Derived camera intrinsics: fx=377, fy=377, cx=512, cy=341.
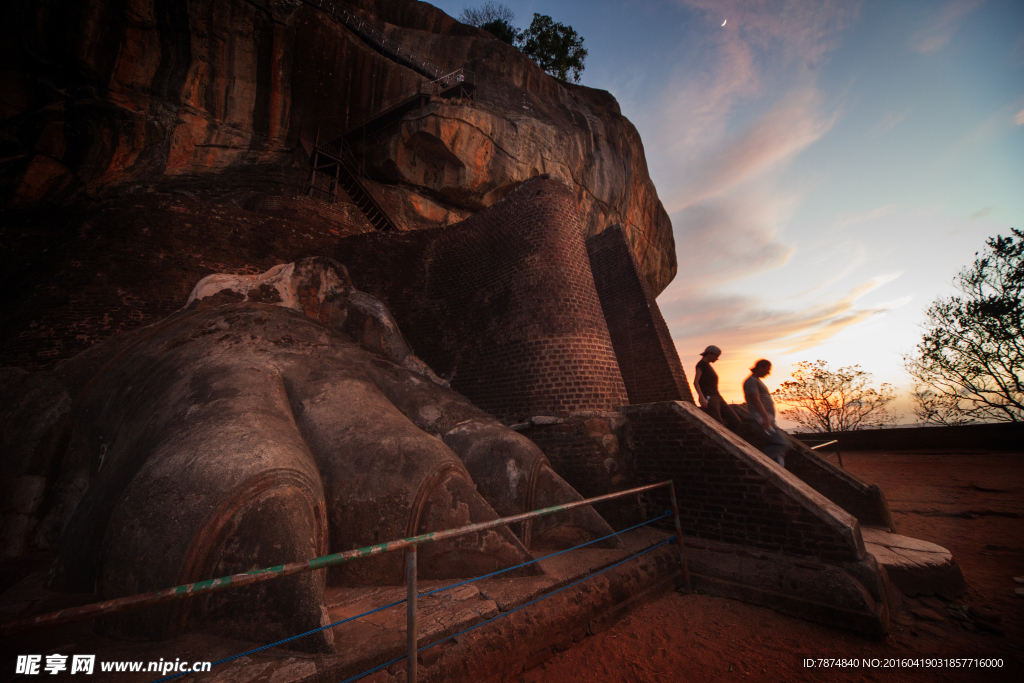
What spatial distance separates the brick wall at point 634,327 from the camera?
8.60 m

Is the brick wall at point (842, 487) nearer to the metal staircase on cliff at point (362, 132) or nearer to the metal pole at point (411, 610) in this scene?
the metal pole at point (411, 610)

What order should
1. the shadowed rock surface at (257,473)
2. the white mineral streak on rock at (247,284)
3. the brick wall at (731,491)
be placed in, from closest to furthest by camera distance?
the shadowed rock surface at (257,473) → the brick wall at (731,491) → the white mineral streak on rock at (247,284)

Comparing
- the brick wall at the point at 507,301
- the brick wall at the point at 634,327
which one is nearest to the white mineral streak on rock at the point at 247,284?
the brick wall at the point at 507,301

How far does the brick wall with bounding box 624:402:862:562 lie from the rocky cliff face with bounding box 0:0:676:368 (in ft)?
29.6

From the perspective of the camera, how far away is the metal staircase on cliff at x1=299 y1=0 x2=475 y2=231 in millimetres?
14250

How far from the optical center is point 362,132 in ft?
51.2

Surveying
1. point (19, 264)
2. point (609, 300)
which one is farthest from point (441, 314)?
point (19, 264)

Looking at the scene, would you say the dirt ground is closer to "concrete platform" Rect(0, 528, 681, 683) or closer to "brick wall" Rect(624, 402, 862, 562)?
"concrete platform" Rect(0, 528, 681, 683)

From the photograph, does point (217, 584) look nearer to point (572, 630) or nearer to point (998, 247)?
point (572, 630)

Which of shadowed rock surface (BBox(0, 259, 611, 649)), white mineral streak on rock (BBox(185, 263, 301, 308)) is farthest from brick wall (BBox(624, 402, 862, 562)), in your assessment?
white mineral streak on rock (BBox(185, 263, 301, 308))

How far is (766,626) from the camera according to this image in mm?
3619

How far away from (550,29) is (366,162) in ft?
62.4

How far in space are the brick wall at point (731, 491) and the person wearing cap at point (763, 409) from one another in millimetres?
697

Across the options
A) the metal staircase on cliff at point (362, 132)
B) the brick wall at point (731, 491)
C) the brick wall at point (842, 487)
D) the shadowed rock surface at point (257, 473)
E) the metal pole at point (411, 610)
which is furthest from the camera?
the metal staircase on cliff at point (362, 132)
